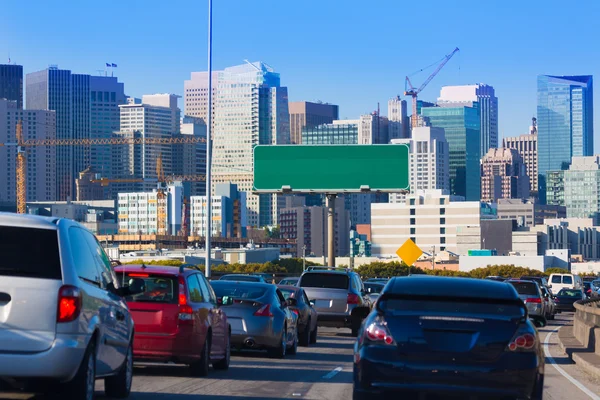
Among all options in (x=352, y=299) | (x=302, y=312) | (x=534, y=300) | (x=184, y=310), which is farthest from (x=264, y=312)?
(x=534, y=300)

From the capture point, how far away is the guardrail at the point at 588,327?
83.6ft

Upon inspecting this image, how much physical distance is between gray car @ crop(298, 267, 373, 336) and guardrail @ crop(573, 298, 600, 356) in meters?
5.18

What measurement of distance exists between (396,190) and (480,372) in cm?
5756

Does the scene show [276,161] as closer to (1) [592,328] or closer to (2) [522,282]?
(2) [522,282]

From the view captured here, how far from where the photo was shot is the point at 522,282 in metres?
42.7

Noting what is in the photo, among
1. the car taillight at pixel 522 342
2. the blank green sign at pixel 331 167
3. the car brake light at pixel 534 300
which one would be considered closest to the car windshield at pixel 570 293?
the blank green sign at pixel 331 167

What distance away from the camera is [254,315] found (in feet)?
70.2

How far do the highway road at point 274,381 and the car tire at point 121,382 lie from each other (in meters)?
0.50

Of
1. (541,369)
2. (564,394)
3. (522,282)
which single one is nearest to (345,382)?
(564,394)

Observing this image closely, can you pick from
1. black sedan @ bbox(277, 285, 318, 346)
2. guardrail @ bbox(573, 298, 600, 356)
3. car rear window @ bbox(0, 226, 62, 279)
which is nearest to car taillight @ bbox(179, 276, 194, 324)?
car rear window @ bbox(0, 226, 62, 279)

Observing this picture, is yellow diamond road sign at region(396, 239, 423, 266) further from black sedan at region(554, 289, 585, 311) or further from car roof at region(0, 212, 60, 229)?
car roof at region(0, 212, 60, 229)

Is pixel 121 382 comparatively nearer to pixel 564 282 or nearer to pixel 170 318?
pixel 170 318

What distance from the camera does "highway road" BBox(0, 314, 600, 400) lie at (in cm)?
1550

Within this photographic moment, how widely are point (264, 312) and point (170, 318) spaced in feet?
15.3
